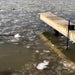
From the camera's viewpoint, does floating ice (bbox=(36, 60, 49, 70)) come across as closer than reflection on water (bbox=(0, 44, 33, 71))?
Yes

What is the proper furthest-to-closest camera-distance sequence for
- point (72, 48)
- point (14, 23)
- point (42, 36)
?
1. point (14, 23)
2. point (42, 36)
3. point (72, 48)

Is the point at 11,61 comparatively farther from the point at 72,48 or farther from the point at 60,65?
the point at 72,48

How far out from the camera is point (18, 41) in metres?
9.64

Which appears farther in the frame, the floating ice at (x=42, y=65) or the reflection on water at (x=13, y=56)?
the reflection on water at (x=13, y=56)

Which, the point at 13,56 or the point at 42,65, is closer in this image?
the point at 42,65

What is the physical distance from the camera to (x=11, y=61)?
7359 mm

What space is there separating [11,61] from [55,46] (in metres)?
2.63

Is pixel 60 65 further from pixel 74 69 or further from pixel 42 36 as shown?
pixel 42 36

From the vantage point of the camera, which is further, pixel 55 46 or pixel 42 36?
pixel 42 36

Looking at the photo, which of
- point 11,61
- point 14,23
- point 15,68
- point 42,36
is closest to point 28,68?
point 15,68

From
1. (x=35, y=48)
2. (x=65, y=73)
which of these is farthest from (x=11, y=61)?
(x=65, y=73)

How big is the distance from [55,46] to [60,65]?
209 cm

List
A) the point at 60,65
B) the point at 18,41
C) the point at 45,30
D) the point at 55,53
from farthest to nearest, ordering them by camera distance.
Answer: the point at 45,30 < the point at 18,41 < the point at 55,53 < the point at 60,65

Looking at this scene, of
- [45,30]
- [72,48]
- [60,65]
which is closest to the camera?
[60,65]
